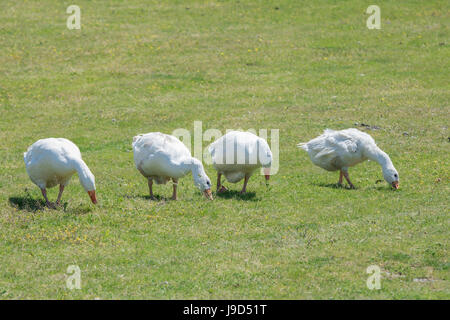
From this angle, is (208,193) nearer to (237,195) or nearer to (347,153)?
(237,195)

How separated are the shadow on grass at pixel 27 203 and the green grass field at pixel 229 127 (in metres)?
0.08

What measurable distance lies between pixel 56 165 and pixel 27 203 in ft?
4.65

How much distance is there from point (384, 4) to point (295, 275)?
99.0ft

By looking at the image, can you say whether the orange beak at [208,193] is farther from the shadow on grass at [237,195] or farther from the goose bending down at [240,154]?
the goose bending down at [240,154]

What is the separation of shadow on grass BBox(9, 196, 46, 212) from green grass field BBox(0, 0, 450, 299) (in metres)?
0.08

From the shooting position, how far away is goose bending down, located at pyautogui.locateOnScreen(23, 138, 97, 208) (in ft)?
48.2

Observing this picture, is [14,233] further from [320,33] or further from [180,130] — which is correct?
[320,33]

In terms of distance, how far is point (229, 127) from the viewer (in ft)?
79.2

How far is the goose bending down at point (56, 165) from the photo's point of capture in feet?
48.2

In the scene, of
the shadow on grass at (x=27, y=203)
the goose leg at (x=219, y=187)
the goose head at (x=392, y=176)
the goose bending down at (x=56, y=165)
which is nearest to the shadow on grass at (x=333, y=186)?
the goose head at (x=392, y=176)

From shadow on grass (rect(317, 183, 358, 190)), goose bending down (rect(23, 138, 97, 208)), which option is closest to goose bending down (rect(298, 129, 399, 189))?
shadow on grass (rect(317, 183, 358, 190))

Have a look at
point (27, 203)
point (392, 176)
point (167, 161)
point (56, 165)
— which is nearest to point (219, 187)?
point (167, 161)

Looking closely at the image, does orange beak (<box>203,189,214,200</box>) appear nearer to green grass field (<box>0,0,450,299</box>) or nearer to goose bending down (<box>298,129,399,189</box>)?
green grass field (<box>0,0,450,299</box>)

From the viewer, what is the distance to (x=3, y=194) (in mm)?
16719
